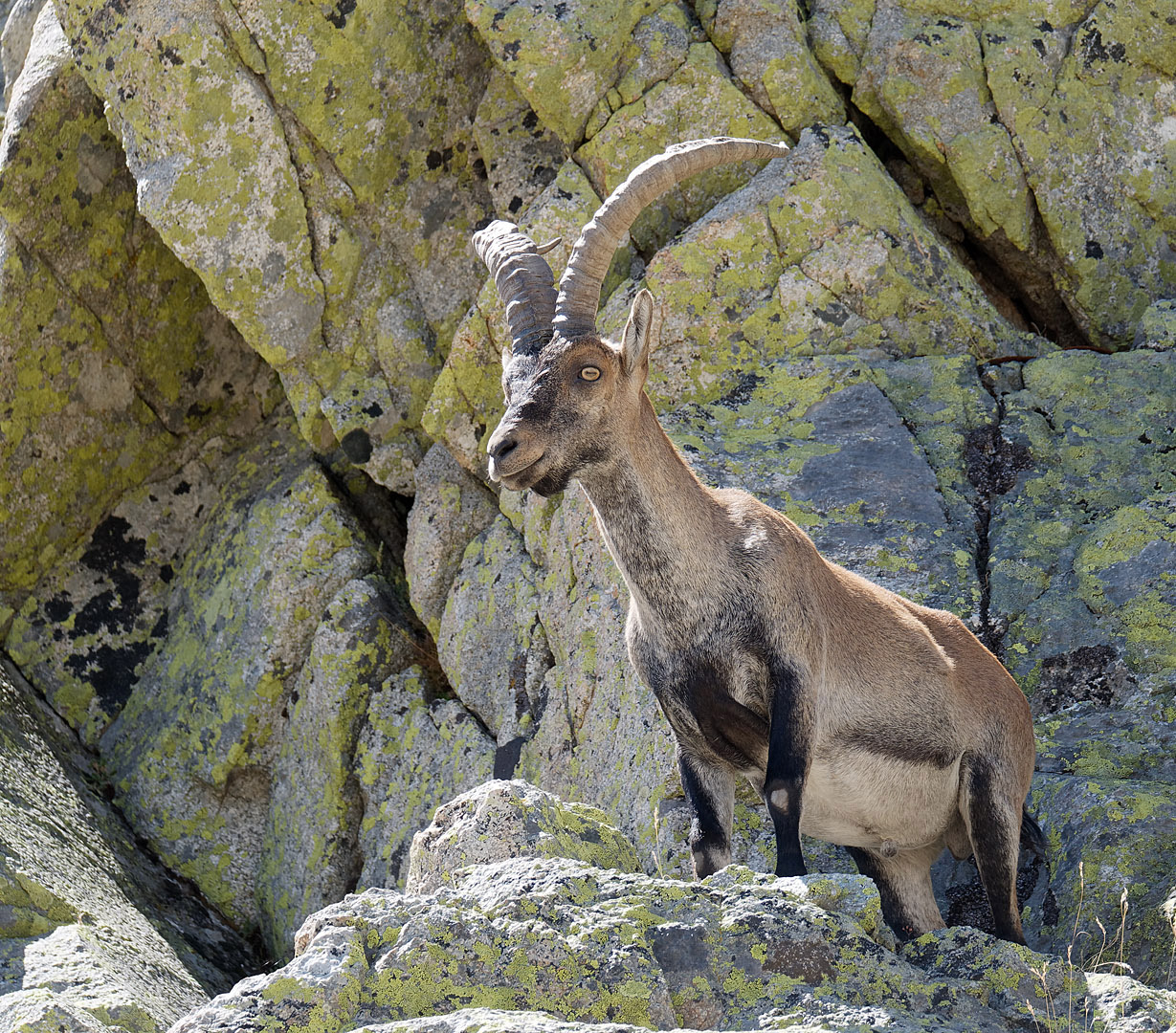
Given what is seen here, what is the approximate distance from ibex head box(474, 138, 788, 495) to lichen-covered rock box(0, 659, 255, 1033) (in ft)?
12.9

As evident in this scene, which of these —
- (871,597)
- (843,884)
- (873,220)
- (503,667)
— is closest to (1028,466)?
(873,220)

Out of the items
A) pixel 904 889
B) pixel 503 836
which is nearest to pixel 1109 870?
pixel 904 889

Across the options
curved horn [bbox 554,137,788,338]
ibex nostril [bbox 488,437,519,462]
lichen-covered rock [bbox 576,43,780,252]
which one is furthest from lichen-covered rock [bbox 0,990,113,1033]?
lichen-covered rock [bbox 576,43,780,252]

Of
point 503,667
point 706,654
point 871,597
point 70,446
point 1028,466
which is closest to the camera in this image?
point 706,654

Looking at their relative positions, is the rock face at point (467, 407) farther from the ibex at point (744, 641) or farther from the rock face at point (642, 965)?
the rock face at point (642, 965)

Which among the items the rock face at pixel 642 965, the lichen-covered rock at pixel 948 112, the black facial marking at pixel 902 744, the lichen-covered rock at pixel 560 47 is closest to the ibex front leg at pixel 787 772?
the black facial marking at pixel 902 744

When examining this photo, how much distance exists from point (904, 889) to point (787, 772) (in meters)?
1.71

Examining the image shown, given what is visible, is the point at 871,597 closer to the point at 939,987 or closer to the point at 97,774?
the point at 939,987

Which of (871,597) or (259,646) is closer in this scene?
(871,597)

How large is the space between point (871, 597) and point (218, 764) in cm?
720

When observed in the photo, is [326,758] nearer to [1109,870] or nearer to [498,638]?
[498,638]

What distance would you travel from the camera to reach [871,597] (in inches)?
279

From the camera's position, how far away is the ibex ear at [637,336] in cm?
686

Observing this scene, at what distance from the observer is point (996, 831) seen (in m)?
6.91
